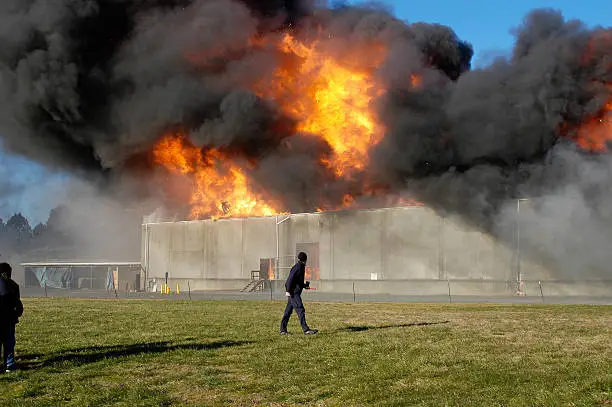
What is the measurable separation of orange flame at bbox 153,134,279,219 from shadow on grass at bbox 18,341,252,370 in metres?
35.0

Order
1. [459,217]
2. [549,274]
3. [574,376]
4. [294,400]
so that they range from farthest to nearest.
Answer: [459,217] → [549,274] → [574,376] → [294,400]

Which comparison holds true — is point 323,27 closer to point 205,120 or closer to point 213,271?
point 205,120

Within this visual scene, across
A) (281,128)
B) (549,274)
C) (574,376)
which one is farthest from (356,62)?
(574,376)

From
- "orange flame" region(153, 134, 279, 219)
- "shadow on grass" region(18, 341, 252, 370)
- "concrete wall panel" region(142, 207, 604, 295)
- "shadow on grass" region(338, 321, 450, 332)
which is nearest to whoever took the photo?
"shadow on grass" region(18, 341, 252, 370)

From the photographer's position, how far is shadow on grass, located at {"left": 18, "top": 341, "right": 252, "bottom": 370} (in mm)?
11672

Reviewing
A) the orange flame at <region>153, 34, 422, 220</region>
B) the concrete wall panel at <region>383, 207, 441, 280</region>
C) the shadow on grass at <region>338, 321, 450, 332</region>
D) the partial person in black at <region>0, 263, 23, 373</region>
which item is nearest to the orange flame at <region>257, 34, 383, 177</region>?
the orange flame at <region>153, 34, 422, 220</region>

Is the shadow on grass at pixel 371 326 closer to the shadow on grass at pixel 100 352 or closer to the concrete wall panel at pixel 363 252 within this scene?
the shadow on grass at pixel 100 352

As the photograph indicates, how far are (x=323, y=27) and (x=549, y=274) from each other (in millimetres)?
23366

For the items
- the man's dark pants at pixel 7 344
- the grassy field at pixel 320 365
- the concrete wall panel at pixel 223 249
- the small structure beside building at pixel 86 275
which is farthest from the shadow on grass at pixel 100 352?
the small structure beside building at pixel 86 275

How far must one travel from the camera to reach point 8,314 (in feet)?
36.7

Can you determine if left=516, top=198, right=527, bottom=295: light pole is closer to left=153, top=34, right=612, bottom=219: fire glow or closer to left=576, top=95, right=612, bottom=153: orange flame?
left=576, top=95, right=612, bottom=153: orange flame

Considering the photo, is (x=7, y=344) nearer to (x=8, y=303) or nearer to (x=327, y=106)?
(x=8, y=303)

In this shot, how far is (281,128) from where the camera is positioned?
1884 inches

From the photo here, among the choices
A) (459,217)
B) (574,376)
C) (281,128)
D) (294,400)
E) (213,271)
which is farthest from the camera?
(213,271)
